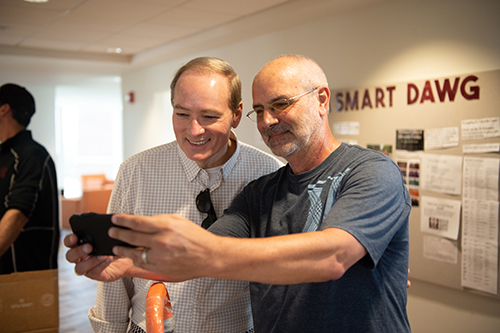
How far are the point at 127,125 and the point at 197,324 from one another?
24.5ft

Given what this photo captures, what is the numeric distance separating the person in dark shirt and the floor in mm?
1771

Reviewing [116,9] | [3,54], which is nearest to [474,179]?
[116,9]

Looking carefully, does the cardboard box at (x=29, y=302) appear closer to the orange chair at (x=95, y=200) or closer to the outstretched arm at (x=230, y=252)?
the outstretched arm at (x=230, y=252)

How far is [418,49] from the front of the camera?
3408mm

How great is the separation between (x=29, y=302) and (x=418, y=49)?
315 centimetres

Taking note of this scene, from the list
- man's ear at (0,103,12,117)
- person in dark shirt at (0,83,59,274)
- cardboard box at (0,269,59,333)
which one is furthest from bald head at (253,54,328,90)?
man's ear at (0,103,12,117)

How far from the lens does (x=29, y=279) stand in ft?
6.79

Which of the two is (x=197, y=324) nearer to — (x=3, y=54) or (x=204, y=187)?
(x=204, y=187)

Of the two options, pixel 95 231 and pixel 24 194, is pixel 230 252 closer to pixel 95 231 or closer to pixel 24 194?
pixel 95 231

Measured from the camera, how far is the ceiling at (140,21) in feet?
13.8

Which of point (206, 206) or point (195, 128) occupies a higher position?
point (195, 128)

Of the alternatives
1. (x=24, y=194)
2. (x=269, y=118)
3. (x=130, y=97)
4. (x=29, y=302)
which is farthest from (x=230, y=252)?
(x=130, y=97)

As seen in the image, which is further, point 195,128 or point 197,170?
point 197,170

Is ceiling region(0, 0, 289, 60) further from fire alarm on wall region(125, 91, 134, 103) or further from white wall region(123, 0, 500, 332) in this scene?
fire alarm on wall region(125, 91, 134, 103)
